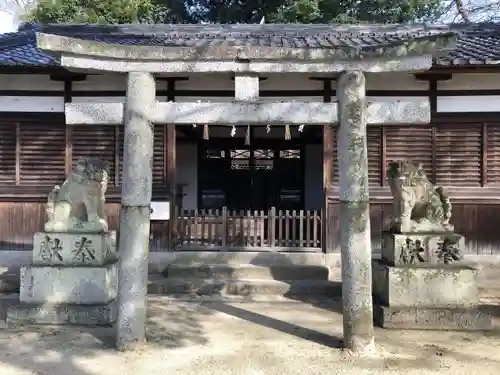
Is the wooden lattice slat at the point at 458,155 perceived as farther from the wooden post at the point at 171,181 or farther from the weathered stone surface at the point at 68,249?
the weathered stone surface at the point at 68,249

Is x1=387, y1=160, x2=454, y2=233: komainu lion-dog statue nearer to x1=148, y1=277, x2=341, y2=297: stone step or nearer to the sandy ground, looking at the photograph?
the sandy ground

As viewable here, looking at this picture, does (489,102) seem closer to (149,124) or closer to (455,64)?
(455,64)

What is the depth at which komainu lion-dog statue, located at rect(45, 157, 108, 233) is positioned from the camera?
681 centimetres

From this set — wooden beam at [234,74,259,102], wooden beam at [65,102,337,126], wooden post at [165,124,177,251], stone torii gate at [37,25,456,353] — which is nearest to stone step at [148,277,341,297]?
wooden post at [165,124,177,251]

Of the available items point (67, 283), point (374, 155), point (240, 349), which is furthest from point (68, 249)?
point (374, 155)

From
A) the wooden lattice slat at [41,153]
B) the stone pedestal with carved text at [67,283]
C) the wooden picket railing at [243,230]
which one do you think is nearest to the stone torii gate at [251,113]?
the stone pedestal with carved text at [67,283]

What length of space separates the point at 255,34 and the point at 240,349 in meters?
8.65

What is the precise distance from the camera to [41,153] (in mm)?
9500

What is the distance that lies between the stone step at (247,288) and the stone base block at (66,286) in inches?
67.6

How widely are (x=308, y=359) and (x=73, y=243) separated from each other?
367 cm

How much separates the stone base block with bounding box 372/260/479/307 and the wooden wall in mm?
2585

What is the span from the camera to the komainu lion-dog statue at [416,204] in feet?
22.6

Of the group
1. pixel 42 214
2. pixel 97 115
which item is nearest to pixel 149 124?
pixel 97 115

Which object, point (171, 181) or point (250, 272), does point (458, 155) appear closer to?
point (250, 272)
